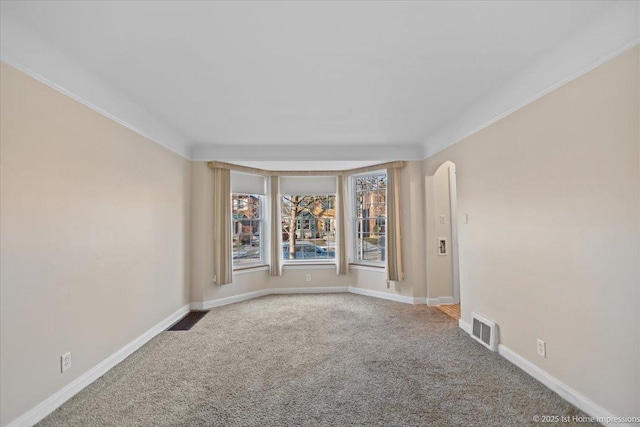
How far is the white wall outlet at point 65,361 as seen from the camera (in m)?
2.16

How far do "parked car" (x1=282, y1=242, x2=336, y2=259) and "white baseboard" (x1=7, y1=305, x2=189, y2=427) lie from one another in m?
2.55

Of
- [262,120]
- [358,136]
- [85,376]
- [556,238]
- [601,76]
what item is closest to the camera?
[601,76]

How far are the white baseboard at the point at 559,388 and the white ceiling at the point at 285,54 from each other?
7.29 ft

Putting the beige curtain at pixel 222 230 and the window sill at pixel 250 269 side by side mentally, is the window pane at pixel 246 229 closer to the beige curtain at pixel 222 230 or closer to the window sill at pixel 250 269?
the window sill at pixel 250 269

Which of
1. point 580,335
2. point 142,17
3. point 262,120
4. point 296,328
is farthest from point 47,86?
point 580,335

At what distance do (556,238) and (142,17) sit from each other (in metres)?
3.14

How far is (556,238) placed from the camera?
2.19 m

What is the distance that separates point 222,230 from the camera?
4.66 metres

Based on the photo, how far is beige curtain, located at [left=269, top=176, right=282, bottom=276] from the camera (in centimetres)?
535

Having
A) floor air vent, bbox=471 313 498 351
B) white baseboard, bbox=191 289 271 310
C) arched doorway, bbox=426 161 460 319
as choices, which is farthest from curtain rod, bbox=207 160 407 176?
Answer: floor air vent, bbox=471 313 498 351

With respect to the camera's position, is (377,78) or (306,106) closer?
(377,78)

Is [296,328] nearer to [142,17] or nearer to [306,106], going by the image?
[306,106]

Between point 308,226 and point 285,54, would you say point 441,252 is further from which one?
point 285,54

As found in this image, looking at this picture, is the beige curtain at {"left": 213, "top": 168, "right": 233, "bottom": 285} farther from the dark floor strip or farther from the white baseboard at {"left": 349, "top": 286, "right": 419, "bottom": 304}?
the white baseboard at {"left": 349, "top": 286, "right": 419, "bottom": 304}
